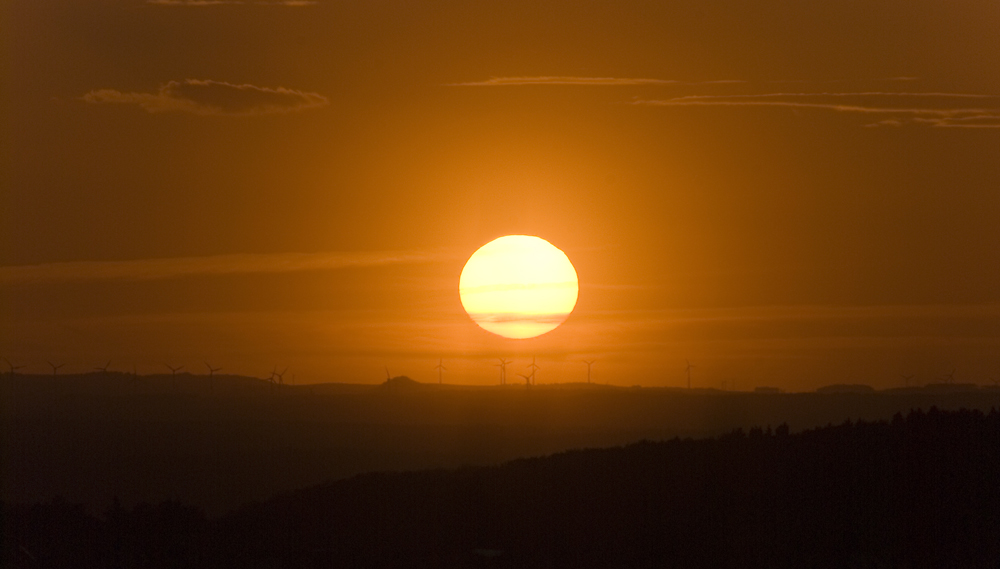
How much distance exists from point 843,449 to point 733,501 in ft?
13.1

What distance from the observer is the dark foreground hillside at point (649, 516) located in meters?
28.6

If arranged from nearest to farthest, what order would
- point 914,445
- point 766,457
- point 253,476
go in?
point 914,445 → point 766,457 → point 253,476

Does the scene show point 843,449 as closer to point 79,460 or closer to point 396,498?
point 396,498

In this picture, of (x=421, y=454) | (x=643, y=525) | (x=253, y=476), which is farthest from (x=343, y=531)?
(x=421, y=454)

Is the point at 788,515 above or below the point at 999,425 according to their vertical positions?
below

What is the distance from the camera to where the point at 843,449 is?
33.3 metres

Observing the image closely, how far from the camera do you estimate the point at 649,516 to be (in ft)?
107

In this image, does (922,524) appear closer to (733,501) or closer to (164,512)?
(733,501)

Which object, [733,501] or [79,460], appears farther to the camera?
[79,460]

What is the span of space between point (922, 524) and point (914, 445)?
444 centimetres

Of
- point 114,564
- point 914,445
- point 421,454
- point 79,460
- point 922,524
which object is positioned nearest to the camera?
point 922,524

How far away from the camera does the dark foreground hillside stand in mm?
28625

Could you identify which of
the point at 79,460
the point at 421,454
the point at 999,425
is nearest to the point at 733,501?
the point at 999,425

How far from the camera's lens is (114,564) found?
122ft
